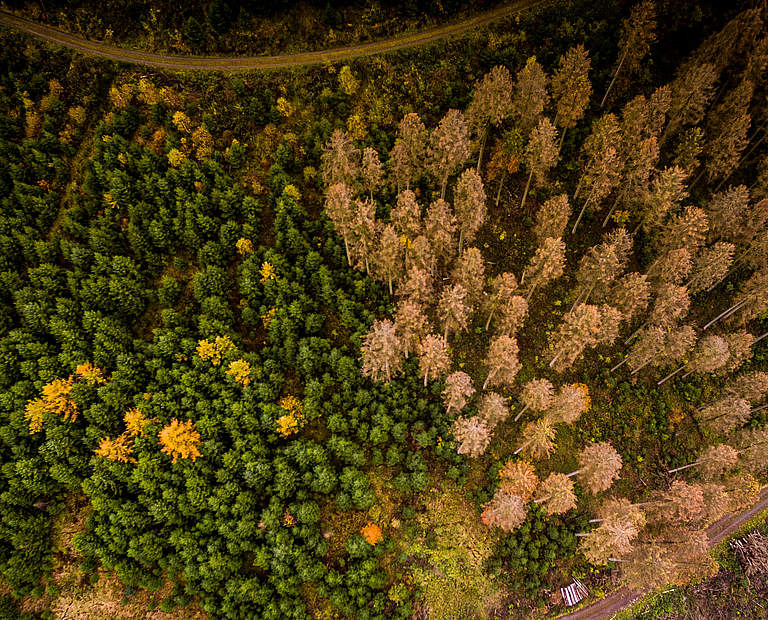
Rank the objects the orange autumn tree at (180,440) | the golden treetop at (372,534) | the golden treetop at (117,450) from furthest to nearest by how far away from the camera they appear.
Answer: the golden treetop at (372,534), the orange autumn tree at (180,440), the golden treetop at (117,450)

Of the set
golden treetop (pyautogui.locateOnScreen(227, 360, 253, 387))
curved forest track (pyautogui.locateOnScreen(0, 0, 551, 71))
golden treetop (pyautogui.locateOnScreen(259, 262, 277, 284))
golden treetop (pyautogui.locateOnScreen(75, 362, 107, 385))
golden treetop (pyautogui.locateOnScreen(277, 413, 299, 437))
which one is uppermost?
curved forest track (pyautogui.locateOnScreen(0, 0, 551, 71))

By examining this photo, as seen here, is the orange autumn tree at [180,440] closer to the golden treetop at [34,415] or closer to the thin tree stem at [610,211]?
the golden treetop at [34,415]

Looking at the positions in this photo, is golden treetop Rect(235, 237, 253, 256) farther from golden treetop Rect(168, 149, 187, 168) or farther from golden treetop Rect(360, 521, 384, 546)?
golden treetop Rect(360, 521, 384, 546)

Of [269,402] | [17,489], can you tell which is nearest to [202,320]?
[269,402]

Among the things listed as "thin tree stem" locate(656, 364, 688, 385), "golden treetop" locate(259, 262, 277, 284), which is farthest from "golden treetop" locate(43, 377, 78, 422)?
"thin tree stem" locate(656, 364, 688, 385)

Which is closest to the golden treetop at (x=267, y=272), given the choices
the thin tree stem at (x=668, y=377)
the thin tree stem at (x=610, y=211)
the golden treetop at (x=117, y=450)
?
the golden treetop at (x=117, y=450)

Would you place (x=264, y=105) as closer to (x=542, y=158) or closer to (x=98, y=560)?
(x=542, y=158)
